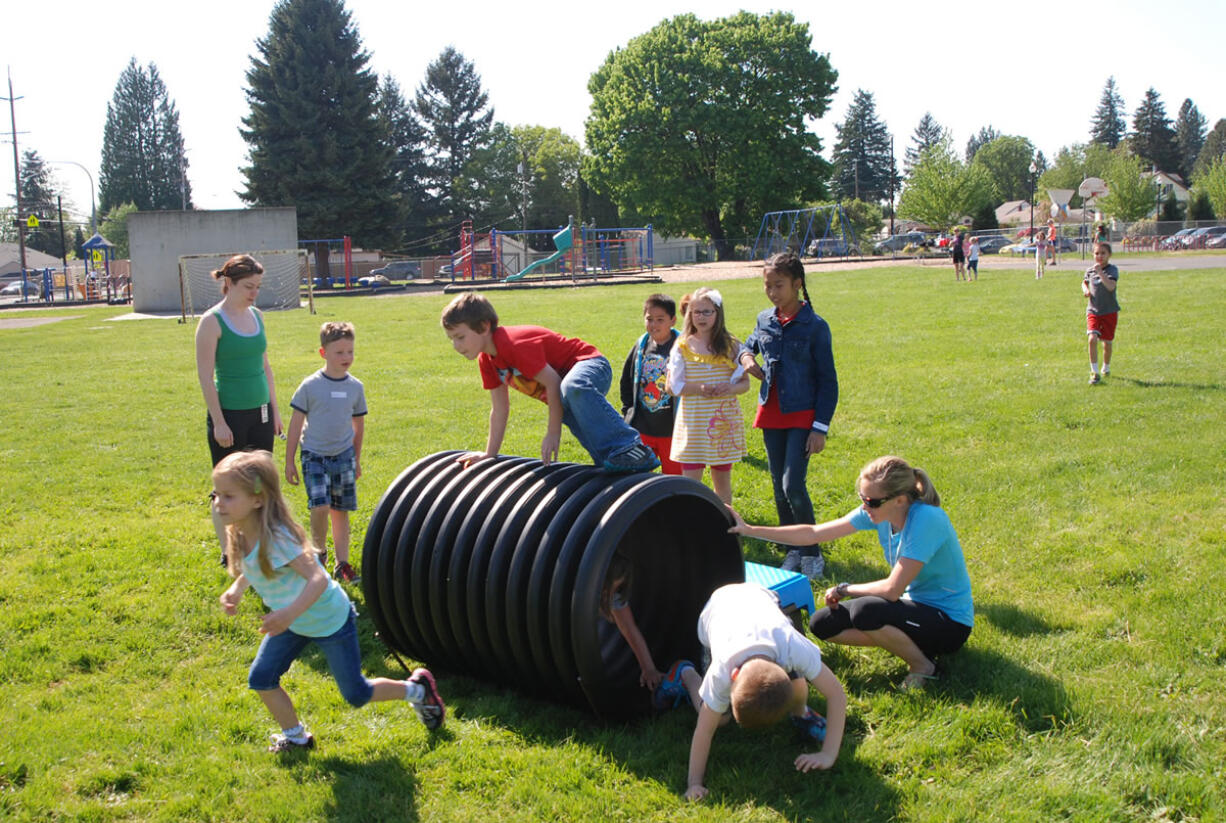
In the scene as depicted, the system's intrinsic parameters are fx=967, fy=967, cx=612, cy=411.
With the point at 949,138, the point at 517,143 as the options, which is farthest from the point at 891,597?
the point at 517,143

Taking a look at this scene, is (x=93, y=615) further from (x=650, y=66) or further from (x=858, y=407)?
(x=650, y=66)

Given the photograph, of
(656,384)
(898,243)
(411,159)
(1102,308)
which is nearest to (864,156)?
(898,243)

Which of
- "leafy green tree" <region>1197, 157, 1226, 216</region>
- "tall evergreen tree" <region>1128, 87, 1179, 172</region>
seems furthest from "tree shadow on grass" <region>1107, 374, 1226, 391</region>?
"tall evergreen tree" <region>1128, 87, 1179, 172</region>

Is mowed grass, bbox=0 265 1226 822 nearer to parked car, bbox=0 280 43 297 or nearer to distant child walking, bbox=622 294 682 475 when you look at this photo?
distant child walking, bbox=622 294 682 475

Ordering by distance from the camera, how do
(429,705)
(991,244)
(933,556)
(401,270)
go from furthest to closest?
(401,270) < (991,244) < (933,556) < (429,705)

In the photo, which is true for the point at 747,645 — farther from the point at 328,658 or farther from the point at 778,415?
the point at 778,415

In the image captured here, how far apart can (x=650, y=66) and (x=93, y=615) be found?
216ft

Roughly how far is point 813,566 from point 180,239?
41762 millimetres

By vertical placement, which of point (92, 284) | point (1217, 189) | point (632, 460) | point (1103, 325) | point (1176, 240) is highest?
point (1217, 189)

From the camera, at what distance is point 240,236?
42344mm

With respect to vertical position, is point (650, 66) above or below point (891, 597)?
above

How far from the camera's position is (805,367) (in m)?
6.31

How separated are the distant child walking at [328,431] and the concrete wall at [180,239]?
37551mm

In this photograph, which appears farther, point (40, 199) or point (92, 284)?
point (40, 199)
